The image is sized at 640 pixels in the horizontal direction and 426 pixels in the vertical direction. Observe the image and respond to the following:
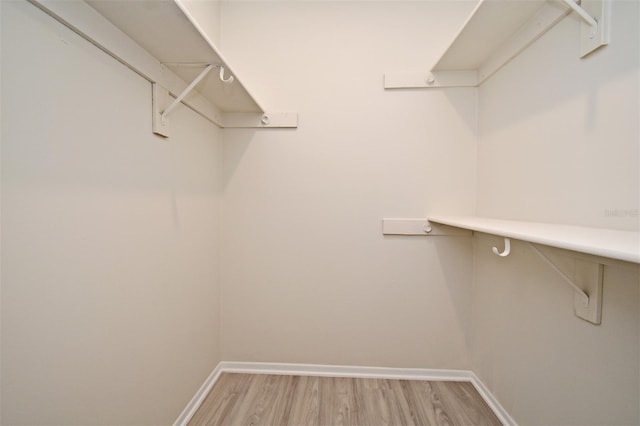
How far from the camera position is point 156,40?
96 centimetres

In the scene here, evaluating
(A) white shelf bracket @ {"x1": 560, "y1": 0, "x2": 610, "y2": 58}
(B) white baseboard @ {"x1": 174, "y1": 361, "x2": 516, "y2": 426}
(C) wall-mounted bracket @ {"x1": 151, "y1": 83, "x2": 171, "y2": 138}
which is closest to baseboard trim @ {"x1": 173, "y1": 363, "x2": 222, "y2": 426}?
(B) white baseboard @ {"x1": 174, "y1": 361, "x2": 516, "y2": 426}

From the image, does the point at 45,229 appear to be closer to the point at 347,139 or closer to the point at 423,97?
the point at 347,139

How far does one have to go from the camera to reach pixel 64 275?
0.74 m

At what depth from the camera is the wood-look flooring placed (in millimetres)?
1353

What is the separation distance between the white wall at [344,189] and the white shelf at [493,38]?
88mm

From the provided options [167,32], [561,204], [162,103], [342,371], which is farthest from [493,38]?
[342,371]

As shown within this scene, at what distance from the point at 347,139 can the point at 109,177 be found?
1248 mm

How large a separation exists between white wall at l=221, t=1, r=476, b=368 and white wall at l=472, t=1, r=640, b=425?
0.25 m

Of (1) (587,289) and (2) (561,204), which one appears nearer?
(1) (587,289)

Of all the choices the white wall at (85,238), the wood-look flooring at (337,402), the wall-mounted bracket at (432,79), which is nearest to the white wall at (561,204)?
the wall-mounted bracket at (432,79)

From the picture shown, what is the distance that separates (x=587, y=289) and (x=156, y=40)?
70.3 inches

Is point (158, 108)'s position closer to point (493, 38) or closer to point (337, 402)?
point (493, 38)

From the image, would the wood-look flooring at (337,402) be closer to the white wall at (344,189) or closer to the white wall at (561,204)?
the white wall at (344,189)

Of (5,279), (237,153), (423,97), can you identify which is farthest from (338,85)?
(5,279)
